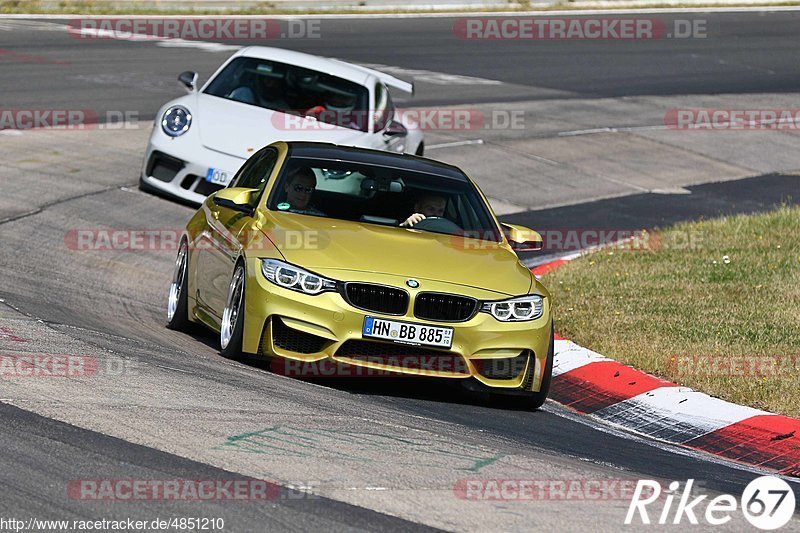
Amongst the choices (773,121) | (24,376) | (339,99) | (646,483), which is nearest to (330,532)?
(646,483)

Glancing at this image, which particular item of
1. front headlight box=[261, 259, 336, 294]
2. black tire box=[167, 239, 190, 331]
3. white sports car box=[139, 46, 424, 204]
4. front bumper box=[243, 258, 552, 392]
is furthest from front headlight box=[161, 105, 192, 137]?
front headlight box=[261, 259, 336, 294]

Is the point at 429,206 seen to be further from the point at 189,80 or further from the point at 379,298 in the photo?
the point at 189,80

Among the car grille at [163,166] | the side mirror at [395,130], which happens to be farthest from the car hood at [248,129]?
the car grille at [163,166]

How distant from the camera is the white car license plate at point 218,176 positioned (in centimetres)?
1420

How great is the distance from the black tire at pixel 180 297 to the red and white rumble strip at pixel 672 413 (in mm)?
2522

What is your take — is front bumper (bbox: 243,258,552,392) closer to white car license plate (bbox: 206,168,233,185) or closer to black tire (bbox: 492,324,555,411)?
black tire (bbox: 492,324,555,411)

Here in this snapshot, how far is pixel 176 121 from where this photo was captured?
14883 millimetres

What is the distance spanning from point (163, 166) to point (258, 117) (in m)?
1.09

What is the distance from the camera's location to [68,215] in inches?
532

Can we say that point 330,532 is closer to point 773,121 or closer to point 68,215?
point 68,215

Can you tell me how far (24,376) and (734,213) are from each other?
452 inches

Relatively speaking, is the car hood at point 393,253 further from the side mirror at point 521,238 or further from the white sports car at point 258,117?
the white sports car at point 258,117

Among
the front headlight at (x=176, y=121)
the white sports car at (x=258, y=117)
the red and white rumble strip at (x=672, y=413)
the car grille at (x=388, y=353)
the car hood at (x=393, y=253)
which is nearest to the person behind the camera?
the red and white rumble strip at (x=672, y=413)

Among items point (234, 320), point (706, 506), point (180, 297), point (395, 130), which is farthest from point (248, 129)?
point (706, 506)
